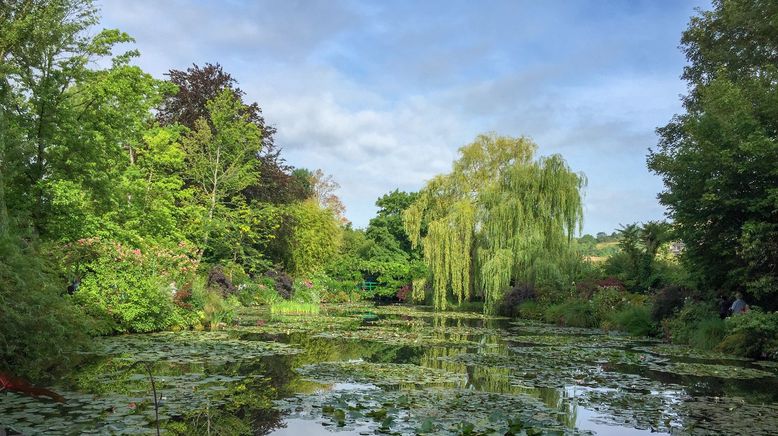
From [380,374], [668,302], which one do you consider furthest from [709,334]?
[380,374]

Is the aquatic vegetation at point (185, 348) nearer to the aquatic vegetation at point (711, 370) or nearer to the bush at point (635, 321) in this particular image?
the aquatic vegetation at point (711, 370)

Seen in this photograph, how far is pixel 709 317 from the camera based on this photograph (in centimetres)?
1407

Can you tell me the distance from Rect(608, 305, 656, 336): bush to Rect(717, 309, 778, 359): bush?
387 cm

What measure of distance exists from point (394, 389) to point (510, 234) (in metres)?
16.6

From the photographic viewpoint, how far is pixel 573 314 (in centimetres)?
1958

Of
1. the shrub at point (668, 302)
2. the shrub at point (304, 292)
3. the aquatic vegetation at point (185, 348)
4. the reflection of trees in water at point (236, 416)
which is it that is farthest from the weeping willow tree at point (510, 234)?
the reflection of trees in water at point (236, 416)

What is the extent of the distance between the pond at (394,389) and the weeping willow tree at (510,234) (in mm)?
9279

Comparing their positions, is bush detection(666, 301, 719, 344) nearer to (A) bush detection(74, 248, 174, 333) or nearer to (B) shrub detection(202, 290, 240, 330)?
(B) shrub detection(202, 290, 240, 330)

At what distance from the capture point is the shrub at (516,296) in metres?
22.2

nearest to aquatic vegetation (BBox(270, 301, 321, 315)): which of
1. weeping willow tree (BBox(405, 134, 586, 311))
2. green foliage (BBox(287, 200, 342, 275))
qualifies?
weeping willow tree (BBox(405, 134, 586, 311))

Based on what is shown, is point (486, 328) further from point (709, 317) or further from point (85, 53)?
point (85, 53)

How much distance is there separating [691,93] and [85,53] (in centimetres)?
2167

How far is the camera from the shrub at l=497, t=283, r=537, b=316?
22.2 metres

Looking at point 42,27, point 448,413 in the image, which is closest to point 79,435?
point 448,413
